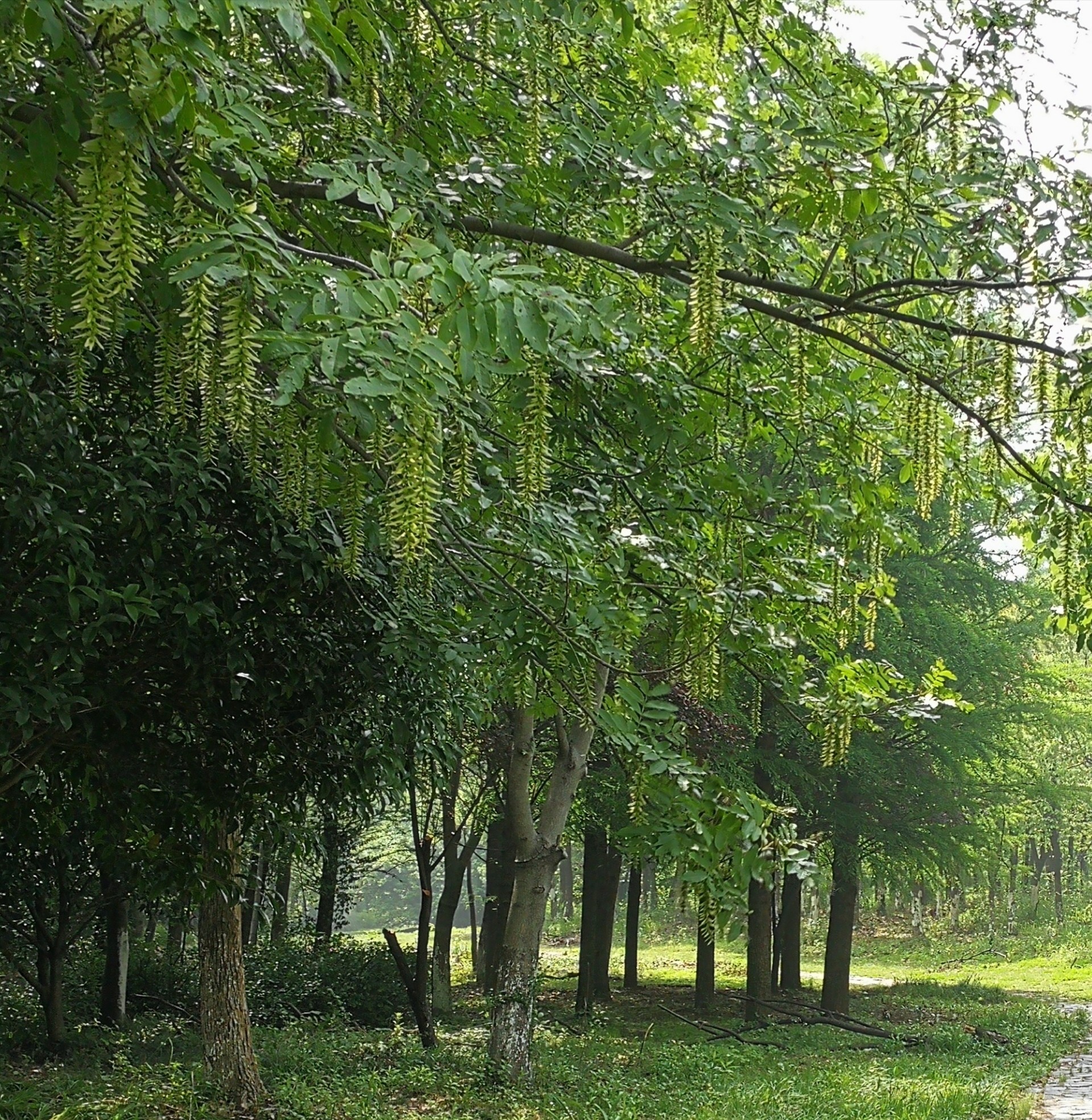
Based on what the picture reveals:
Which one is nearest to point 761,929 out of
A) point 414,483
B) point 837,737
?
point 837,737

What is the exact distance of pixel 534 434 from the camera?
109 inches

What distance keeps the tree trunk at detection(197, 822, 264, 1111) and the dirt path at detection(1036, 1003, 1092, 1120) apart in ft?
19.6

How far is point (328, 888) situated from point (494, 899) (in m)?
2.05

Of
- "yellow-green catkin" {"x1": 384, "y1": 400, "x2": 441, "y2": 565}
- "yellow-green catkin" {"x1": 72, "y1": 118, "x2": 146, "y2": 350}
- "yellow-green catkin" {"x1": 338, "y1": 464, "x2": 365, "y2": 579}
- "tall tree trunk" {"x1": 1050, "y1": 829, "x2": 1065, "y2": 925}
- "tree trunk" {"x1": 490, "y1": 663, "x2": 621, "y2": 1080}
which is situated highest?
"yellow-green catkin" {"x1": 72, "y1": 118, "x2": 146, "y2": 350}

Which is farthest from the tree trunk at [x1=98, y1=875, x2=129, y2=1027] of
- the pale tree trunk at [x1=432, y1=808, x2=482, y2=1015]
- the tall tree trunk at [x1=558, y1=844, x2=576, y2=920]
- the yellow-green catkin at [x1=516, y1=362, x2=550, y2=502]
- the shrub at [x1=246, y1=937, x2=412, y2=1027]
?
the tall tree trunk at [x1=558, y1=844, x2=576, y2=920]

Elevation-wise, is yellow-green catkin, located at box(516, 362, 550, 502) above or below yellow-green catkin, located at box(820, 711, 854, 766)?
above

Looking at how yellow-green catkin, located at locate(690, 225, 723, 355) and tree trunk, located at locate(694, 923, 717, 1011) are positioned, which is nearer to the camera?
yellow-green catkin, located at locate(690, 225, 723, 355)

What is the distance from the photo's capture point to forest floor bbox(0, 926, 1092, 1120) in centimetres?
714

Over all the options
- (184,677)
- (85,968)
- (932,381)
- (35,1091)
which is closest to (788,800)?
(85,968)

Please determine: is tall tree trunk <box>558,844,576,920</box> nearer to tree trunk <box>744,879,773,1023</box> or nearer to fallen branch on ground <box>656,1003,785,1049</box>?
tree trunk <box>744,879,773,1023</box>

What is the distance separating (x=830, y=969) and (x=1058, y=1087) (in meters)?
4.32

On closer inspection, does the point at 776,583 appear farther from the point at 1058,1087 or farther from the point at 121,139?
the point at 1058,1087

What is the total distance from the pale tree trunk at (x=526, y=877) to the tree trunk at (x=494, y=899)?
3812 mm

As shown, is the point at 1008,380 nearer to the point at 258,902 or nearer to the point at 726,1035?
the point at 258,902
